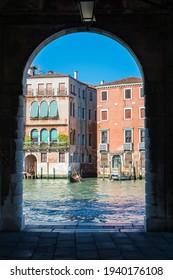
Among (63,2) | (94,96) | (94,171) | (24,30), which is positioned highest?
(94,96)

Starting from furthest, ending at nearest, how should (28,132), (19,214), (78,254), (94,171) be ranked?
(94,171)
(28,132)
(19,214)
(78,254)

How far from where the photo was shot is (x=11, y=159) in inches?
213

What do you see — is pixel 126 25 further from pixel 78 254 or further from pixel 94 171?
pixel 94 171

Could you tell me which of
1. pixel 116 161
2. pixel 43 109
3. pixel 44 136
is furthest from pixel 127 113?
pixel 44 136

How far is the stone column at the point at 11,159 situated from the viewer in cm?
530

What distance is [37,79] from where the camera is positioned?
4016cm

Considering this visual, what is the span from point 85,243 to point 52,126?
3536cm

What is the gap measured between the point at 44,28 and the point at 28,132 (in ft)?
114

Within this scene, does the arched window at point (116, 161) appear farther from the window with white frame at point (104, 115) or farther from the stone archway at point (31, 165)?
the stone archway at point (31, 165)

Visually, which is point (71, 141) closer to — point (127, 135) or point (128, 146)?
point (127, 135)

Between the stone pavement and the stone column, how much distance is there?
0.27m

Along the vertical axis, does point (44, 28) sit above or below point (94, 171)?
above

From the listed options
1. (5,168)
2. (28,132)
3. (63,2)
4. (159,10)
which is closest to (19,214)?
(5,168)

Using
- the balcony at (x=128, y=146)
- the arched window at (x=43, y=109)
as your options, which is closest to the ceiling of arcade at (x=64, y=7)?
the balcony at (x=128, y=146)
